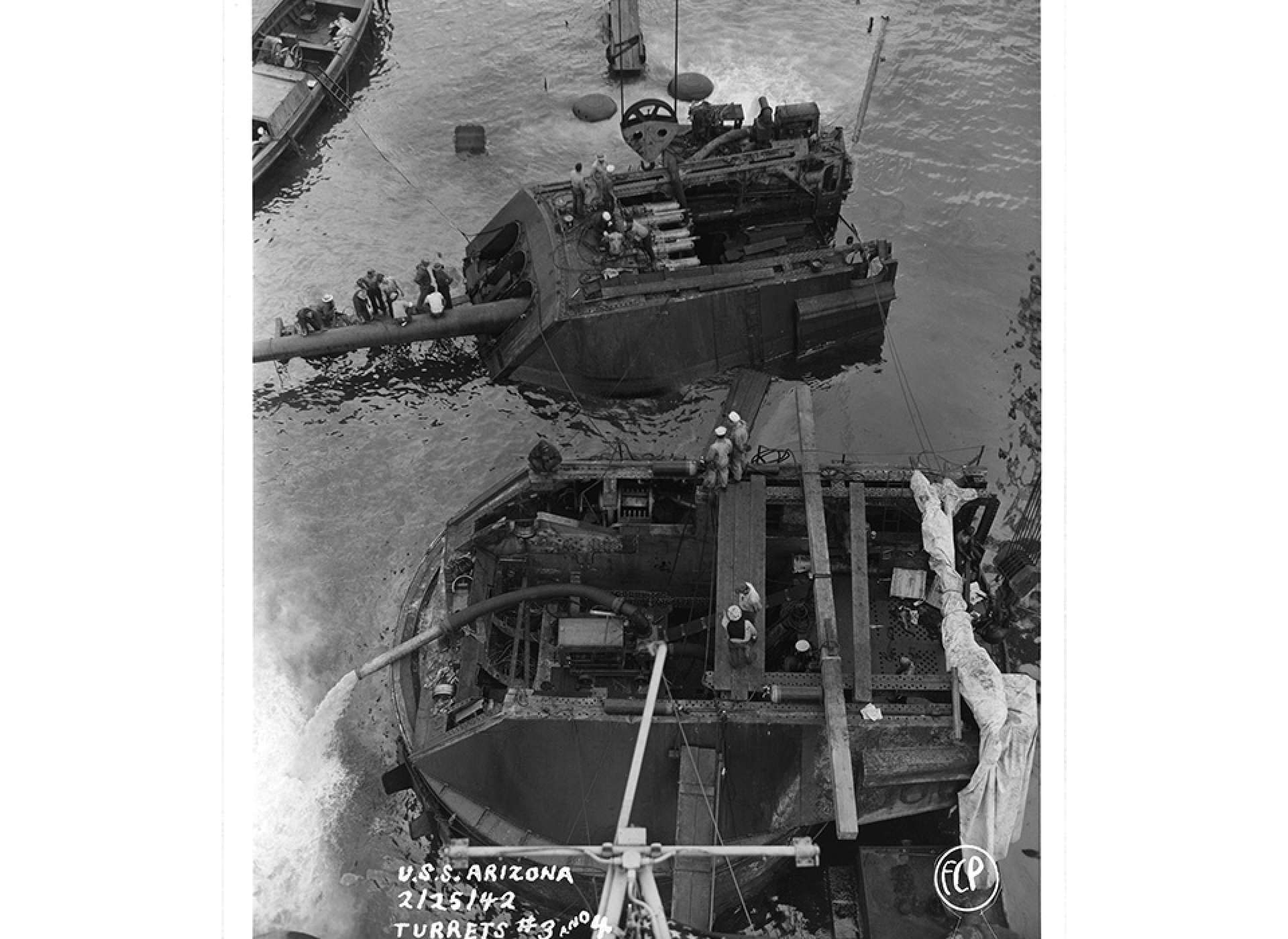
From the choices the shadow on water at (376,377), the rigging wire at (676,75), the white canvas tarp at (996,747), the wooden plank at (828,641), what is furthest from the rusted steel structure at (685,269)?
the white canvas tarp at (996,747)

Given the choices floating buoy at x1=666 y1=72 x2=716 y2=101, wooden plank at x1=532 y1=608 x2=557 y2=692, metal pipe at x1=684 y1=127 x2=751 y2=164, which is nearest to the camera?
wooden plank at x1=532 y1=608 x2=557 y2=692

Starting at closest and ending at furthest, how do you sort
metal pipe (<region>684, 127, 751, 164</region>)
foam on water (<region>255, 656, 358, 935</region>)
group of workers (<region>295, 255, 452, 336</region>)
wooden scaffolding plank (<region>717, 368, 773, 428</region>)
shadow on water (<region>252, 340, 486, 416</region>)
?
foam on water (<region>255, 656, 358, 935</region>) → wooden scaffolding plank (<region>717, 368, 773, 428</region>) → group of workers (<region>295, 255, 452, 336</region>) → shadow on water (<region>252, 340, 486, 416</region>) → metal pipe (<region>684, 127, 751, 164</region>)

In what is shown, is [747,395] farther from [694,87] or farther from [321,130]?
[321,130]

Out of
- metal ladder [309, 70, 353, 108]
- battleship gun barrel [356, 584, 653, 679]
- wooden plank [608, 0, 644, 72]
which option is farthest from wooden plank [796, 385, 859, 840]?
metal ladder [309, 70, 353, 108]

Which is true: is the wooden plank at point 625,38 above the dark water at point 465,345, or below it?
above

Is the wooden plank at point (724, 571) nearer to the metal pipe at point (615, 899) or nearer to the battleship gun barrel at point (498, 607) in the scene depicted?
the battleship gun barrel at point (498, 607)

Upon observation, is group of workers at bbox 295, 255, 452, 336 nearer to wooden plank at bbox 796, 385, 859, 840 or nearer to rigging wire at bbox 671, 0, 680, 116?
wooden plank at bbox 796, 385, 859, 840

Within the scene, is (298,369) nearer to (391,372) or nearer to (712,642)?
(391,372)
